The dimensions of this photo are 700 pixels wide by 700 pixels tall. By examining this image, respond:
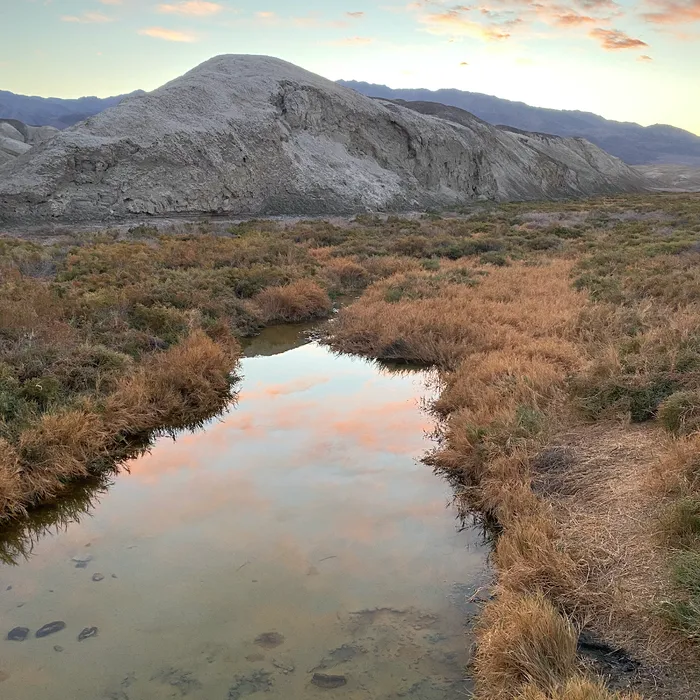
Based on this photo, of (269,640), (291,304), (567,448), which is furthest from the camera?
(291,304)

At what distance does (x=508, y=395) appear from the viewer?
876 cm

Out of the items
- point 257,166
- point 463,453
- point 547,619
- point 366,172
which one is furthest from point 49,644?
point 366,172

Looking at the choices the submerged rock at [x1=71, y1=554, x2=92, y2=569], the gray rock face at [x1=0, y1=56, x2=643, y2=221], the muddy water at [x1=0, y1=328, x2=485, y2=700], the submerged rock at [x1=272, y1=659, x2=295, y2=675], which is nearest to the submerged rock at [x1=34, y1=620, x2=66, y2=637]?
the muddy water at [x1=0, y1=328, x2=485, y2=700]

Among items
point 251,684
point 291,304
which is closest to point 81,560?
point 251,684

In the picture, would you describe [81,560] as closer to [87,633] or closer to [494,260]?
[87,633]

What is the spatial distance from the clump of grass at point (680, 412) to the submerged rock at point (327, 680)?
455cm

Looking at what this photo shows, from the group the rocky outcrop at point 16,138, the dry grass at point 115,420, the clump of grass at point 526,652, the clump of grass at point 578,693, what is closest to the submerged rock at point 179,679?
the clump of grass at point 526,652

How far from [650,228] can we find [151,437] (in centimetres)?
2870

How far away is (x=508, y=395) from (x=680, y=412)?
2.33 meters

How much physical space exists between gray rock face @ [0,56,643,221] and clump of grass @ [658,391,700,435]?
43.2 m

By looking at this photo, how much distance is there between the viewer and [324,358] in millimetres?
12961

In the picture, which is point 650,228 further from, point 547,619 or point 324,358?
point 547,619

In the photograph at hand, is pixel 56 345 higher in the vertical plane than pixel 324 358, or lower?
higher

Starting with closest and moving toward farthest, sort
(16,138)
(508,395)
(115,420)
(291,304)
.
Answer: (115,420) < (508,395) < (291,304) < (16,138)
